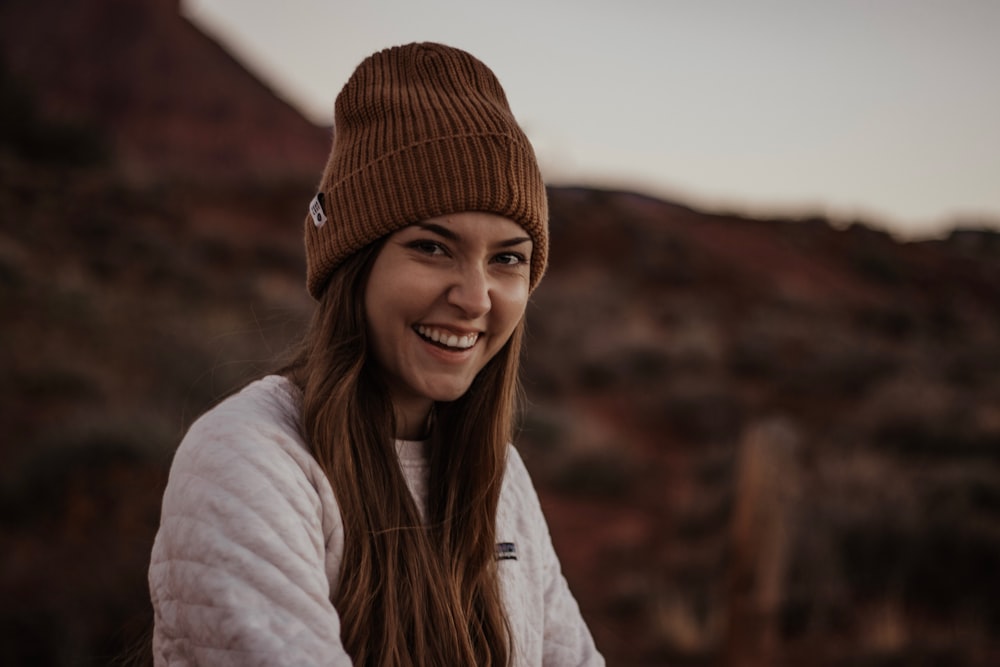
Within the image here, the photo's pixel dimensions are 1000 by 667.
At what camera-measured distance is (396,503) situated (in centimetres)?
164

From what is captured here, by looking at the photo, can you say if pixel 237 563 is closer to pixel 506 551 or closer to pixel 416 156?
pixel 506 551

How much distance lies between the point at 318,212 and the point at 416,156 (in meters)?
0.31

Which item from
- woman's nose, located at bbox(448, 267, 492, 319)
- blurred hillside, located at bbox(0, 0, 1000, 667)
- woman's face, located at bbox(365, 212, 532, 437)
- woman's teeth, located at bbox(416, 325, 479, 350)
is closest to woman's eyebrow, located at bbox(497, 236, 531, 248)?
woman's face, located at bbox(365, 212, 532, 437)

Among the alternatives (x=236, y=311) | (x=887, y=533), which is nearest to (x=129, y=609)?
(x=887, y=533)

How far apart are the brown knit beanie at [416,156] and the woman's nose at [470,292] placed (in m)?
0.16

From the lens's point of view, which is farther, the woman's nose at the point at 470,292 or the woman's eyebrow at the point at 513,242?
the woman's eyebrow at the point at 513,242

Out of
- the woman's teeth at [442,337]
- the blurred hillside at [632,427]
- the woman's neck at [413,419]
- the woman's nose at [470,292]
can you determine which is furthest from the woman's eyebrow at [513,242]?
the blurred hillside at [632,427]

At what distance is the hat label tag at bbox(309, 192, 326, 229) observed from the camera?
1864 mm

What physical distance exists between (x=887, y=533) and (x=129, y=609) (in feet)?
20.0

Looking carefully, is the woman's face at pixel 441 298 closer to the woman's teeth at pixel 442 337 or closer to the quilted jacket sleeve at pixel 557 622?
the woman's teeth at pixel 442 337

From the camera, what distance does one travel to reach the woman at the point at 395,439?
1251 millimetres

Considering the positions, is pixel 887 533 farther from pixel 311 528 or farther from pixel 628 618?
pixel 311 528

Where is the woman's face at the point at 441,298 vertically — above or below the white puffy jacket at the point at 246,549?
above

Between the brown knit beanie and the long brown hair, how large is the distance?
3.8 inches
